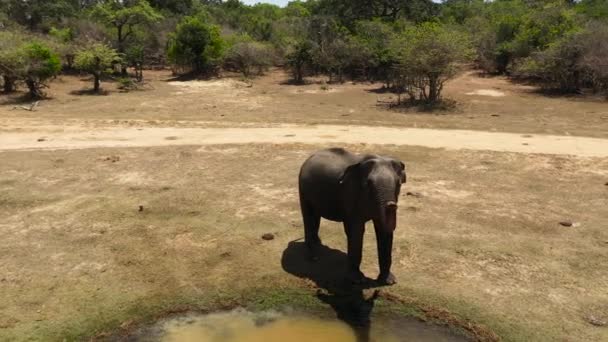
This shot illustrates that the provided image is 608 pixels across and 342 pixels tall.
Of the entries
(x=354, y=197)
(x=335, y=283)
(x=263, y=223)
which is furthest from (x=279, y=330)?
(x=263, y=223)

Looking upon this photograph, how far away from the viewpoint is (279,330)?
348 inches

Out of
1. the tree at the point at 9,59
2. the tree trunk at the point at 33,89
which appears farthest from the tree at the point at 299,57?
the tree at the point at 9,59

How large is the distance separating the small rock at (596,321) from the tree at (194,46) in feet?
150

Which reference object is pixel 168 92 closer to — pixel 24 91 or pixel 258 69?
pixel 24 91

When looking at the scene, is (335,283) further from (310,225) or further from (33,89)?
(33,89)

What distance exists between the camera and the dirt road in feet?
69.7

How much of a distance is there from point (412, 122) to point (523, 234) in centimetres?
1568

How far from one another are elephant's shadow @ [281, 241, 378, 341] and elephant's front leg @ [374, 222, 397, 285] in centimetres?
28

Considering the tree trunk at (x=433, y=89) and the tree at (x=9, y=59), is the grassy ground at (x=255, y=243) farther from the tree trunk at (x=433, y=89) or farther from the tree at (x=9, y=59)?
the tree at (x=9, y=59)

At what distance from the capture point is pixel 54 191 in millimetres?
15711

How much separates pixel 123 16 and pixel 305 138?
35.6m

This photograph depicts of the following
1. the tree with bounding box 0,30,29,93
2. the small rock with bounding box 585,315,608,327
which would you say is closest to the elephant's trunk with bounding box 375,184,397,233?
the small rock with bounding box 585,315,608,327

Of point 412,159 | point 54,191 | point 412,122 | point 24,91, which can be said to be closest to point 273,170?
point 412,159

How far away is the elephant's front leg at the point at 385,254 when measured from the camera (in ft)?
30.9
